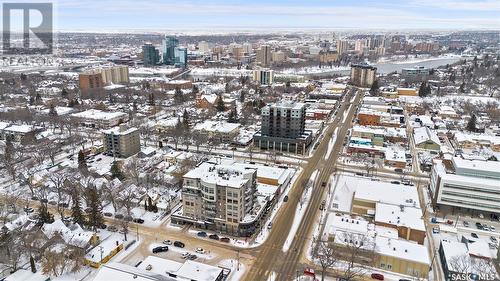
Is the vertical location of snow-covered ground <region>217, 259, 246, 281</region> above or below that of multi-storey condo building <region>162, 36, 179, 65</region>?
below

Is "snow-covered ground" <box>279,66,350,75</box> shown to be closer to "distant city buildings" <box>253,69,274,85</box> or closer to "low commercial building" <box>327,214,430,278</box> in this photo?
"distant city buildings" <box>253,69,274,85</box>

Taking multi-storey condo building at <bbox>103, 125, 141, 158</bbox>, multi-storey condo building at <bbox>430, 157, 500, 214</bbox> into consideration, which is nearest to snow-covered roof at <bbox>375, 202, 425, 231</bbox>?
multi-storey condo building at <bbox>430, 157, 500, 214</bbox>

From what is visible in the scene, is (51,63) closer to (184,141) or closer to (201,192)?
(184,141)

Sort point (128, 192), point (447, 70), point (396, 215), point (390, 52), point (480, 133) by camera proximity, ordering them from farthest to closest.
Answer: point (390, 52) < point (447, 70) < point (480, 133) < point (128, 192) < point (396, 215)

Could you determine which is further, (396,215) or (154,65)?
Result: (154,65)

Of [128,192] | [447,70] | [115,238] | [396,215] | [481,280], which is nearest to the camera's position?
[481,280]

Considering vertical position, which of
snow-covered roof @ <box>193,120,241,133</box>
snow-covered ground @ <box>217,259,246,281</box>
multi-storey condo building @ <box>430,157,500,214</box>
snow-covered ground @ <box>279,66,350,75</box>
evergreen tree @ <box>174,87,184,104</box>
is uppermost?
snow-covered ground @ <box>279,66,350,75</box>

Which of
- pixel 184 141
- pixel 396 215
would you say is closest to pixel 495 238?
pixel 396 215
